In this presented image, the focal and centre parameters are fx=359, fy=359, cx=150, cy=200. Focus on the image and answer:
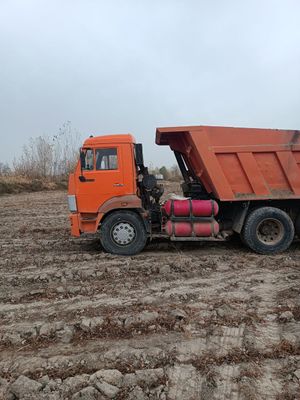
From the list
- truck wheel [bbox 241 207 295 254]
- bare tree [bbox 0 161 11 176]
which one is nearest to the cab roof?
truck wheel [bbox 241 207 295 254]

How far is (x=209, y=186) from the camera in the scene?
7.46m

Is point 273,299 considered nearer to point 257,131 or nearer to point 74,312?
point 74,312

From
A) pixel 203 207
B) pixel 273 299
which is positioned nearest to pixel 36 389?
pixel 273 299

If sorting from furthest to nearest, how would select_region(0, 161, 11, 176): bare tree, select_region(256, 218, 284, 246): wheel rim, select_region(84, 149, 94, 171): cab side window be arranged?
1. select_region(0, 161, 11, 176): bare tree
2. select_region(256, 218, 284, 246): wheel rim
3. select_region(84, 149, 94, 171): cab side window

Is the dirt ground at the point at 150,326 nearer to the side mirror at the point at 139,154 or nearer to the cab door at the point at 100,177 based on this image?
the cab door at the point at 100,177

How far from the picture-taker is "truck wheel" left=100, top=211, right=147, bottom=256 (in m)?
7.23

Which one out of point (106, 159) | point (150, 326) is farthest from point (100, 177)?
point (150, 326)

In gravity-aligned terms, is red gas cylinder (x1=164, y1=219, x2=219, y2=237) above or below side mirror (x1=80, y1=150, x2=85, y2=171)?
below

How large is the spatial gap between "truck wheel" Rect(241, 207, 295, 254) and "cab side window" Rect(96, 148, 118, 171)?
2950mm

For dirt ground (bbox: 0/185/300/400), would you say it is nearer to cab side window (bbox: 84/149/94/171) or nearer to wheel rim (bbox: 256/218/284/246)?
wheel rim (bbox: 256/218/284/246)

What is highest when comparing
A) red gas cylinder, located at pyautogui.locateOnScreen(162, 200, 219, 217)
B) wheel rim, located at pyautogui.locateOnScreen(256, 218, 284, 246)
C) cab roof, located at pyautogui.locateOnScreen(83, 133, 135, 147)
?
cab roof, located at pyautogui.locateOnScreen(83, 133, 135, 147)

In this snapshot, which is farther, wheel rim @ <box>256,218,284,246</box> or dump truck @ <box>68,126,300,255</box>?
wheel rim @ <box>256,218,284,246</box>

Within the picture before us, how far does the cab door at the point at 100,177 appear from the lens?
7.12m

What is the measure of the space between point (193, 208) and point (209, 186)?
624 mm
